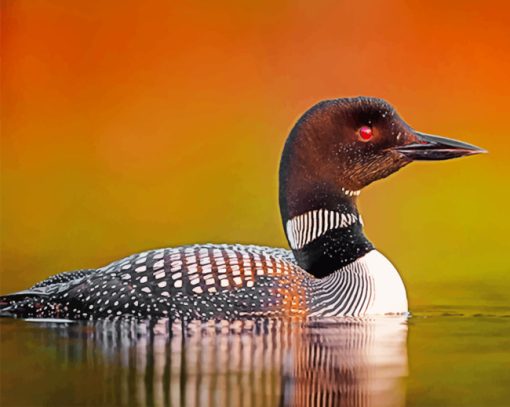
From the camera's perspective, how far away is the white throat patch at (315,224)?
5.48 meters

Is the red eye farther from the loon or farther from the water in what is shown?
the water

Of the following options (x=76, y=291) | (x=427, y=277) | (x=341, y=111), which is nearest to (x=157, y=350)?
(x=76, y=291)

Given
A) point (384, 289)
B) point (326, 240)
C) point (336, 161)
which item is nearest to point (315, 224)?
point (326, 240)

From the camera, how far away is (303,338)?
4.82m

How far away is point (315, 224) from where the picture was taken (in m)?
5.48

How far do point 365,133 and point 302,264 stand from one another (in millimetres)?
608

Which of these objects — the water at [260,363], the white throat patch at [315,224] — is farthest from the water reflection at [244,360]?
the white throat patch at [315,224]

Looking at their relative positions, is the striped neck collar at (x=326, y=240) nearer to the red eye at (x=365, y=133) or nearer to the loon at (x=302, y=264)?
the loon at (x=302, y=264)

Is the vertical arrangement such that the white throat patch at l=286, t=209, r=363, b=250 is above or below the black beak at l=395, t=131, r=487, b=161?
below

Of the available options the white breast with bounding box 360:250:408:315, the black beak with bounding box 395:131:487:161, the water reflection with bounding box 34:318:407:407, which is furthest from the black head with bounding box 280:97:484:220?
the water reflection with bounding box 34:318:407:407

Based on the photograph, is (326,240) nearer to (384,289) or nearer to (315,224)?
(315,224)

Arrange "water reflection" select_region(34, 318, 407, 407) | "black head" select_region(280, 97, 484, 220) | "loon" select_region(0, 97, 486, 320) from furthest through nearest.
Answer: "black head" select_region(280, 97, 484, 220) → "loon" select_region(0, 97, 486, 320) → "water reflection" select_region(34, 318, 407, 407)

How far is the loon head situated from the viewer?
215 inches

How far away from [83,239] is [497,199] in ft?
9.28
